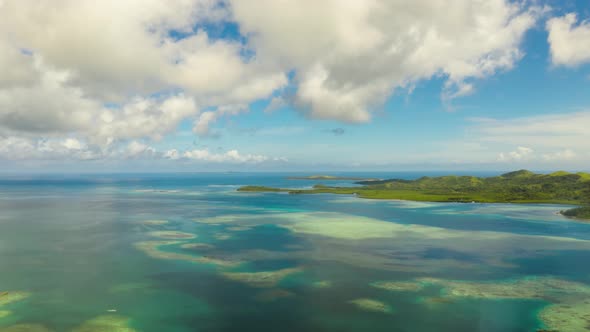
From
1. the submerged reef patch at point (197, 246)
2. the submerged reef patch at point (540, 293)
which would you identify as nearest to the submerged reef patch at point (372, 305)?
the submerged reef patch at point (540, 293)

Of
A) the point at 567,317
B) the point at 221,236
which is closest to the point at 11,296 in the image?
the point at 221,236

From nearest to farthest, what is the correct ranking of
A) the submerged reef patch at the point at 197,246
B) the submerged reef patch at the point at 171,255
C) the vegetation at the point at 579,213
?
the submerged reef patch at the point at 171,255 → the submerged reef patch at the point at 197,246 → the vegetation at the point at 579,213

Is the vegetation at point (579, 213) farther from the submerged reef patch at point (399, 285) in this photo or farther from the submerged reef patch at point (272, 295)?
the submerged reef patch at point (272, 295)

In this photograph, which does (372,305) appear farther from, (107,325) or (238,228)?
(238,228)

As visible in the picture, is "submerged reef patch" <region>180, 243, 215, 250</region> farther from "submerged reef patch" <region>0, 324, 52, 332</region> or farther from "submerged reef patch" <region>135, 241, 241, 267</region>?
"submerged reef patch" <region>0, 324, 52, 332</region>

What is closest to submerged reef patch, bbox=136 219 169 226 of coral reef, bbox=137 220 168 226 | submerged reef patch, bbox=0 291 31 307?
coral reef, bbox=137 220 168 226

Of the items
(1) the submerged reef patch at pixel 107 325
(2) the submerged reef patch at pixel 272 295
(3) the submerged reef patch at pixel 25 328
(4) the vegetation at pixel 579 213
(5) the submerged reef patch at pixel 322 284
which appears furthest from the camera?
(4) the vegetation at pixel 579 213
